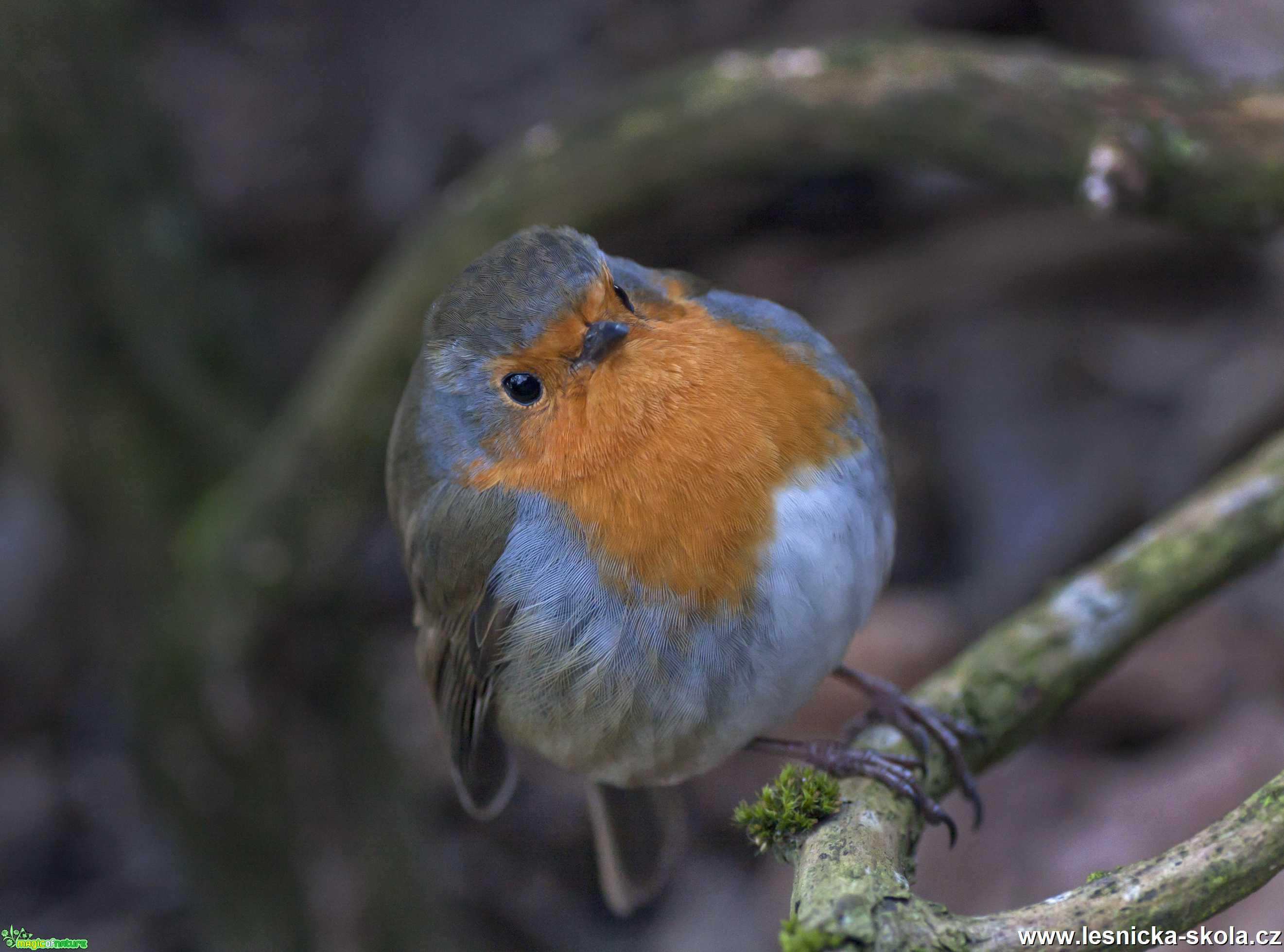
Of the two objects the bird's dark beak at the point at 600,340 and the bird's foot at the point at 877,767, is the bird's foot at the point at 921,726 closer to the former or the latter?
the bird's foot at the point at 877,767

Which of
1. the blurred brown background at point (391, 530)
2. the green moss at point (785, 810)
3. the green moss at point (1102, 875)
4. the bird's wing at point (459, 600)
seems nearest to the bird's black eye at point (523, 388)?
the bird's wing at point (459, 600)

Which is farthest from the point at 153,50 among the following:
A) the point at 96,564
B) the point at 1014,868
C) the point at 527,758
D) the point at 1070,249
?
the point at 1014,868

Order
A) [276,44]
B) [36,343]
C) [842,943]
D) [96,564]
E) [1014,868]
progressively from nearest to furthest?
[842,943], [1014,868], [36,343], [96,564], [276,44]

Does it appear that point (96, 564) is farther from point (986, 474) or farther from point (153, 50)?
point (986, 474)

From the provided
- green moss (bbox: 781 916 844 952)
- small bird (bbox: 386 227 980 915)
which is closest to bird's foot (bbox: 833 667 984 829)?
small bird (bbox: 386 227 980 915)

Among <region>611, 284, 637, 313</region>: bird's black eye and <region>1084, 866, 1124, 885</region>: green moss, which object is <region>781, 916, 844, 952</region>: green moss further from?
<region>611, 284, 637, 313</region>: bird's black eye

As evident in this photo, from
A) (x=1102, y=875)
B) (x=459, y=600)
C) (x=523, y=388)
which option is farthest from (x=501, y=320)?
(x=1102, y=875)

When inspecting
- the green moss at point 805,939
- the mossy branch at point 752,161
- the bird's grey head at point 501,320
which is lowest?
the green moss at point 805,939
